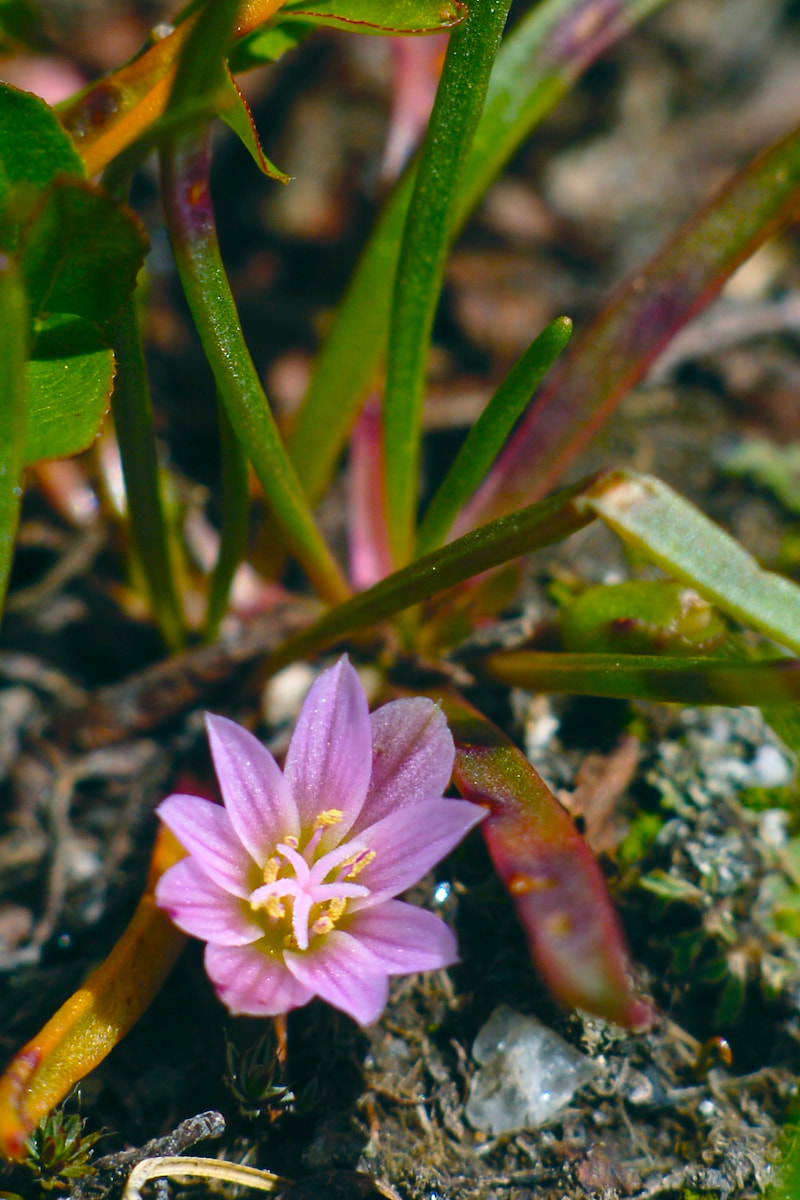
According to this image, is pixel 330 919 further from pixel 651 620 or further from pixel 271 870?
pixel 651 620

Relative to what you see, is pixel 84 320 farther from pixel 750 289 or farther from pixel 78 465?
pixel 750 289

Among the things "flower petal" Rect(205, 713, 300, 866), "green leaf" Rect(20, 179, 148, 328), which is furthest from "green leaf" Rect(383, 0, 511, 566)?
"flower petal" Rect(205, 713, 300, 866)

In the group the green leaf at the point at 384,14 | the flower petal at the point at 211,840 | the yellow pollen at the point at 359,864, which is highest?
the green leaf at the point at 384,14

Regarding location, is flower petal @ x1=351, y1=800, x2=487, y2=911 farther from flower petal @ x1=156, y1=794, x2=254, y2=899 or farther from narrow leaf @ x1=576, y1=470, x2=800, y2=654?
narrow leaf @ x1=576, y1=470, x2=800, y2=654

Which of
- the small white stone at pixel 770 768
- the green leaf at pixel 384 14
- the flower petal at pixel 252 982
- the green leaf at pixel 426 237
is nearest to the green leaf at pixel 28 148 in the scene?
the green leaf at pixel 384 14

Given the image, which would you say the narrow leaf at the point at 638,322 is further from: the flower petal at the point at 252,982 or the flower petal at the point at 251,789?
the flower petal at the point at 252,982

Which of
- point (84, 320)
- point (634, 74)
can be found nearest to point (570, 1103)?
point (84, 320)
